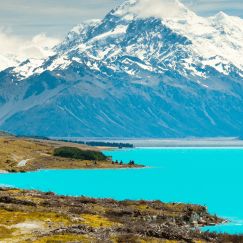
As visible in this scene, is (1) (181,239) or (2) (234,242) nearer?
(1) (181,239)

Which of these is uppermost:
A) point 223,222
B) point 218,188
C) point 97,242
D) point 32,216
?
point 218,188

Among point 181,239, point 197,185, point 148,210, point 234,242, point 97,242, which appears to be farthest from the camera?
point 197,185

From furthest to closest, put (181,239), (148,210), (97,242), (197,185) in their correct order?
(197,185) → (148,210) → (181,239) → (97,242)

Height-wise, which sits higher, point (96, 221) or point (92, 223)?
point (96, 221)

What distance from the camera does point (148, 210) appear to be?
9975 cm

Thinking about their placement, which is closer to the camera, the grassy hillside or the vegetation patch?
the grassy hillside

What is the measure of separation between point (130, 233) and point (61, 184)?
12324cm

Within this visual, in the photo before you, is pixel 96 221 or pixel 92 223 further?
pixel 96 221

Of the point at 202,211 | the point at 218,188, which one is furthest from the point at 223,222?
the point at 218,188

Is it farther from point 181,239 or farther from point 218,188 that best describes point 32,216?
point 218,188

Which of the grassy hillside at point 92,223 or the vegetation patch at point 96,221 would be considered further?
the vegetation patch at point 96,221

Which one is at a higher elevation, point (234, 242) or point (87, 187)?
point (87, 187)

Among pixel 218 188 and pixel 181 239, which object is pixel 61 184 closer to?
pixel 218 188

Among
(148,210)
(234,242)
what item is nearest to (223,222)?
(148,210)
